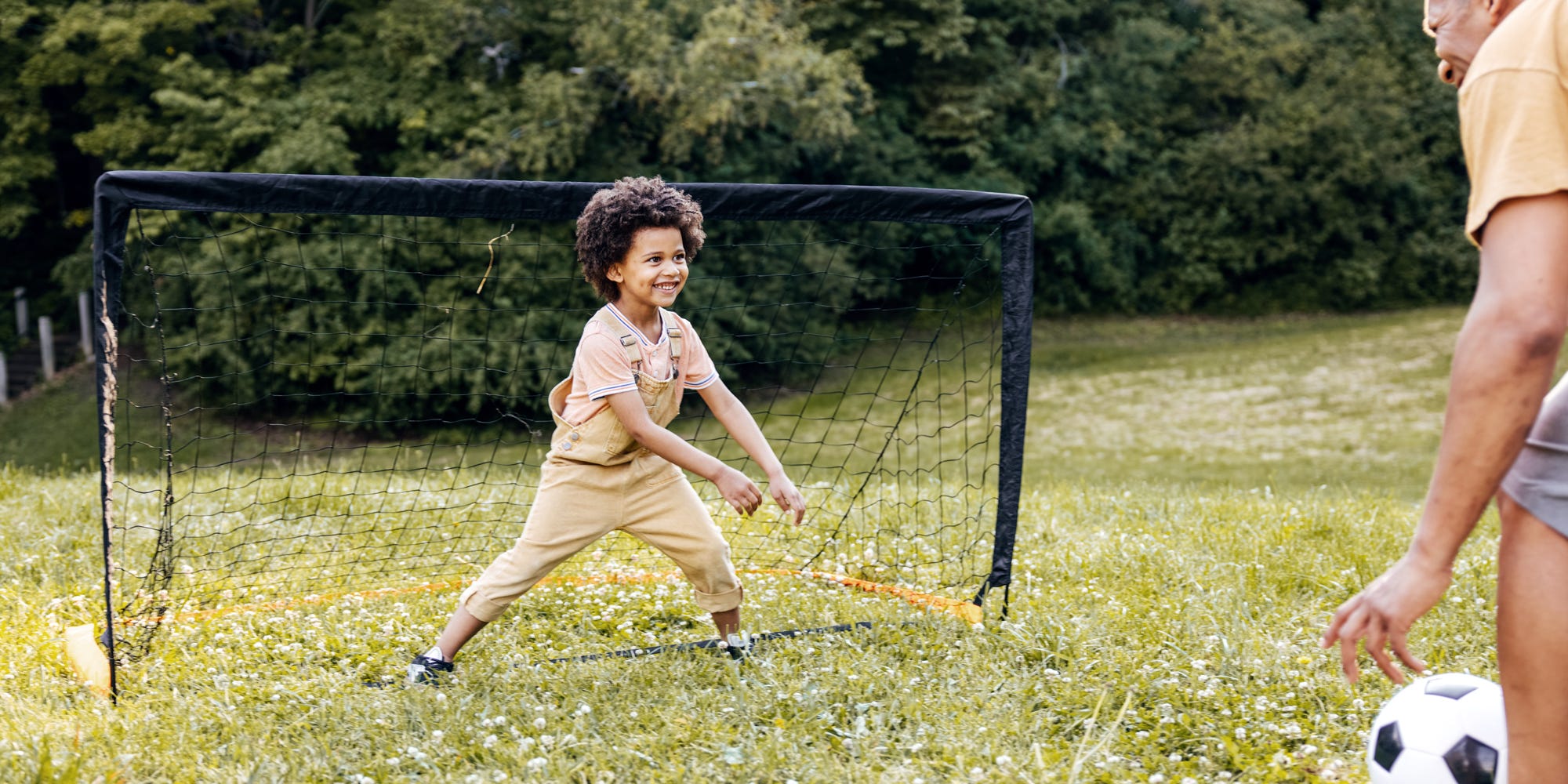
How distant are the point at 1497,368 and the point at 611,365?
236 cm

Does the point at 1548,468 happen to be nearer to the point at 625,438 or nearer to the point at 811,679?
the point at 811,679

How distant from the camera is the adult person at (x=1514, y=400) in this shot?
1671 millimetres

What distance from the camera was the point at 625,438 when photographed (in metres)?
3.57

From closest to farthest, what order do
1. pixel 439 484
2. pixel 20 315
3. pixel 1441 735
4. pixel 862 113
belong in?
1. pixel 1441 735
2. pixel 439 484
3. pixel 20 315
4. pixel 862 113

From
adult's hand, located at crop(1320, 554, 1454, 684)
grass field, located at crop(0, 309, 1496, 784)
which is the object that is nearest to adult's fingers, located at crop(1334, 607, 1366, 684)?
adult's hand, located at crop(1320, 554, 1454, 684)

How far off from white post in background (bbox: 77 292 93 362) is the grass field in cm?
1782

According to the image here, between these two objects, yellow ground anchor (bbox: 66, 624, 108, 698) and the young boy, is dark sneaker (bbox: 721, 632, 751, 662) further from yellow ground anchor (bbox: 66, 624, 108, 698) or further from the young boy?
yellow ground anchor (bbox: 66, 624, 108, 698)

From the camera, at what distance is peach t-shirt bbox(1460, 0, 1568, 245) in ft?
5.47

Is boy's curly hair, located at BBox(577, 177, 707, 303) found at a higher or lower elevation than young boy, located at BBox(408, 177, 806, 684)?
higher

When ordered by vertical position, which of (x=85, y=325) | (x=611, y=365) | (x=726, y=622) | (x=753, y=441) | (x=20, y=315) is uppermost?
(x=611, y=365)

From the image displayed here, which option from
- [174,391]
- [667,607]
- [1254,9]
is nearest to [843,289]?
[174,391]

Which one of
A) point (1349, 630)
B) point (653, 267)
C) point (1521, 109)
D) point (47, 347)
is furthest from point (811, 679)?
point (47, 347)

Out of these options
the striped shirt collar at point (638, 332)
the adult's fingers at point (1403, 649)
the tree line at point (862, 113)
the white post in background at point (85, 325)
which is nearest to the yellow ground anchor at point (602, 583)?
the striped shirt collar at point (638, 332)

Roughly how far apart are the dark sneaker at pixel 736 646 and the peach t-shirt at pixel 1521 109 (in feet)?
8.57
